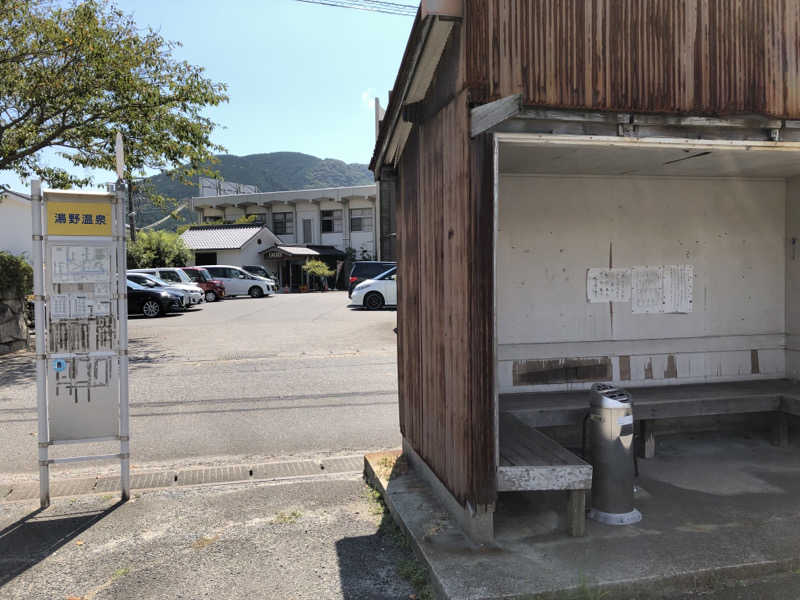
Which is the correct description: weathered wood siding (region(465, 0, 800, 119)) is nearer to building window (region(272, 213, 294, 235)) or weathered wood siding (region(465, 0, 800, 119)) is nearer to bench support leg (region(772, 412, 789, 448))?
bench support leg (region(772, 412, 789, 448))

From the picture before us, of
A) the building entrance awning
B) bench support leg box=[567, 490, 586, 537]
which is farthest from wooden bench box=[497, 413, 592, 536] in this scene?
the building entrance awning

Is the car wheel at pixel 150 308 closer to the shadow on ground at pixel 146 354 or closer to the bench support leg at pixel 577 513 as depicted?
the shadow on ground at pixel 146 354

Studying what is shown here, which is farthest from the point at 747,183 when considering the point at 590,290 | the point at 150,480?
→ the point at 150,480

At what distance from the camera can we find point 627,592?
3.14 m

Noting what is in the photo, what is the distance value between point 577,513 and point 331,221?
43.8 meters

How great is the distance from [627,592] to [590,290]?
2.90m

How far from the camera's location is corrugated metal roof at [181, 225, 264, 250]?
133ft

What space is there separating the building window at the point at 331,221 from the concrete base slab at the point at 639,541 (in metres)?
41.9

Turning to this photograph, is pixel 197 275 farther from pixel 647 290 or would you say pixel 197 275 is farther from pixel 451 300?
pixel 451 300

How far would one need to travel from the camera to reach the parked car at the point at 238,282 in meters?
29.9

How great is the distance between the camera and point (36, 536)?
4.12 metres

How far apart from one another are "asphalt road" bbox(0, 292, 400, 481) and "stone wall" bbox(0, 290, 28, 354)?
2.17 feet

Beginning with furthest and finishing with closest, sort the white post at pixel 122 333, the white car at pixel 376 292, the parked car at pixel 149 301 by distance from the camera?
the white car at pixel 376 292
the parked car at pixel 149 301
the white post at pixel 122 333

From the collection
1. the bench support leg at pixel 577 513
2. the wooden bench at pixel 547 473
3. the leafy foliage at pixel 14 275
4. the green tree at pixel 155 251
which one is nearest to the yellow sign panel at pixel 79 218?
the wooden bench at pixel 547 473
